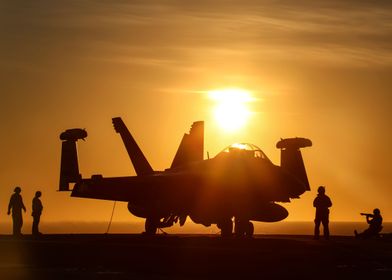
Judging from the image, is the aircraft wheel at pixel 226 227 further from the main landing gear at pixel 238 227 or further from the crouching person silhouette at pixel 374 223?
the crouching person silhouette at pixel 374 223

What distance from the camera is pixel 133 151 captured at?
167ft

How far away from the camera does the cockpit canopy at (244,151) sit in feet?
118

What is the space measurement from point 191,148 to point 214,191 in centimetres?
1189

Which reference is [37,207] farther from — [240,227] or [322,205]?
[322,205]

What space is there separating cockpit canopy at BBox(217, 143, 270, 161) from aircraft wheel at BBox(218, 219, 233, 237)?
3181 mm

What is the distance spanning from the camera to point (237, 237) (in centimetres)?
3550

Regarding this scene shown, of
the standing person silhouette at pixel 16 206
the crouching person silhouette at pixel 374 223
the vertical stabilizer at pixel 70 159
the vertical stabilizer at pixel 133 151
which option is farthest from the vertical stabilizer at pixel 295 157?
the standing person silhouette at pixel 16 206

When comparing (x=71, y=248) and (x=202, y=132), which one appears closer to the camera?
(x=71, y=248)

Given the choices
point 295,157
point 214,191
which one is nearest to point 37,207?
point 214,191

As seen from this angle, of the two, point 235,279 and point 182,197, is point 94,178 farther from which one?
point 235,279

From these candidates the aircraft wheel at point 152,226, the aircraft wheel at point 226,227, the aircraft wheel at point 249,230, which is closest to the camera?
the aircraft wheel at point 226,227

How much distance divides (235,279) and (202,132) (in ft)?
94.2

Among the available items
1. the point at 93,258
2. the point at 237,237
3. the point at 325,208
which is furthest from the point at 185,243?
the point at 325,208

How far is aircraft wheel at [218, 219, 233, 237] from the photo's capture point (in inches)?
1411
